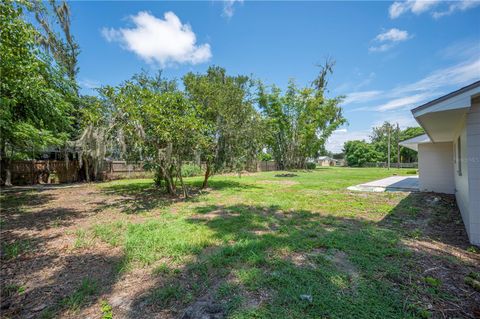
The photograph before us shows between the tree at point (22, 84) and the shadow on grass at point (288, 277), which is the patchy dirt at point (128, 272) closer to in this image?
the shadow on grass at point (288, 277)

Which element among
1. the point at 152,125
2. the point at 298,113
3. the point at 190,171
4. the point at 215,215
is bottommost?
the point at 215,215

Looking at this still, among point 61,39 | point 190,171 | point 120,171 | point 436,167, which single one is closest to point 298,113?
point 190,171

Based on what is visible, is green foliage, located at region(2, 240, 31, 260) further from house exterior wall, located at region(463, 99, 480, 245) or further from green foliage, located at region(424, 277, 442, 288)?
house exterior wall, located at region(463, 99, 480, 245)

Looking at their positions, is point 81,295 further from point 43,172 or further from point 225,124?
point 43,172

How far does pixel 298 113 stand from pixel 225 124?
18.2 meters

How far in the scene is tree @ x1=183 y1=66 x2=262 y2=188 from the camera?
8.38 metres

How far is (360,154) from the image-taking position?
4091 cm

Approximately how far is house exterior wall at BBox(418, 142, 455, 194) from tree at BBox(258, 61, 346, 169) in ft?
52.2

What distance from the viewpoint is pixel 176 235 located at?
12.6ft

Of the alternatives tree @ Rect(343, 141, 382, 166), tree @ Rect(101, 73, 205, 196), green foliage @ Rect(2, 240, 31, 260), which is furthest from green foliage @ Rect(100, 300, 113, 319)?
tree @ Rect(343, 141, 382, 166)

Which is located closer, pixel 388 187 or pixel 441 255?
pixel 441 255

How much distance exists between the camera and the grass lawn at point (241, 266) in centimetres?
199

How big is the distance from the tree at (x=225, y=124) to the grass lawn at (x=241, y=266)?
11.9 feet

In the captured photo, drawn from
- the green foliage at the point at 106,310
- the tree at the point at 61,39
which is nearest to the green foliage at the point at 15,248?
the green foliage at the point at 106,310
